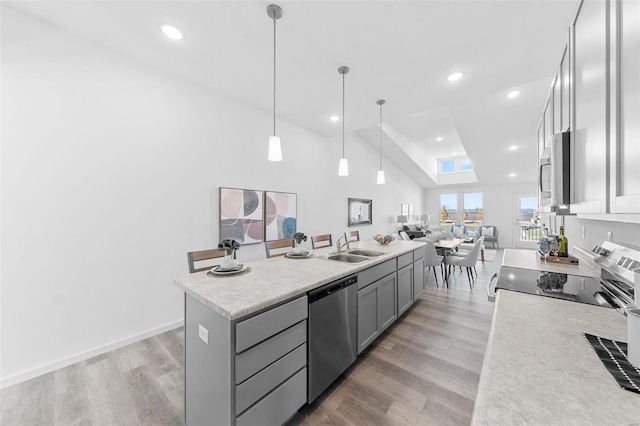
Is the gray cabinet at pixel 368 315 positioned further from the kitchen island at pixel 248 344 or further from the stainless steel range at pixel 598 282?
the stainless steel range at pixel 598 282

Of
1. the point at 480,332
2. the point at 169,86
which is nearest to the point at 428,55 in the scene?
the point at 169,86

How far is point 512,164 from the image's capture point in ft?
22.1

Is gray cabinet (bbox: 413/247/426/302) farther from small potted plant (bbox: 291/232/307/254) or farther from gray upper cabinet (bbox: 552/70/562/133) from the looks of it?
gray upper cabinet (bbox: 552/70/562/133)

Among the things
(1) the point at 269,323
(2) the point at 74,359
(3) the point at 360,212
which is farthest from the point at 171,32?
(3) the point at 360,212

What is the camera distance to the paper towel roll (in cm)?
69

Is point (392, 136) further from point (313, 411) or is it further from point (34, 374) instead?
point (34, 374)

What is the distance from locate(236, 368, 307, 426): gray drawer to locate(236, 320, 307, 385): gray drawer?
0.19 meters

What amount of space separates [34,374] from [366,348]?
2816 mm

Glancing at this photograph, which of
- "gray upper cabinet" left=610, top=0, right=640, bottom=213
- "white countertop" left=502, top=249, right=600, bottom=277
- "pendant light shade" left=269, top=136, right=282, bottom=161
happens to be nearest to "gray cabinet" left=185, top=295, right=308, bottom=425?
"pendant light shade" left=269, top=136, right=282, bottom=161

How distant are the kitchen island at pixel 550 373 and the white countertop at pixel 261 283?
939 mm

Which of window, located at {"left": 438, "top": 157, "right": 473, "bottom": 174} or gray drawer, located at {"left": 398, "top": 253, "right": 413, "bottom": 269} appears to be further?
window, located at {"left": 438, "top": 157, "right": 473, "bottom": 174}

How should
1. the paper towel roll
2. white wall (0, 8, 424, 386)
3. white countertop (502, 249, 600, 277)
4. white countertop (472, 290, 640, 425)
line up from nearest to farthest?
white countertop (472, 290, 640, 425) < the paper towel roll < white countertop (502, 249, 600, 277) < white wall (0, 8, 424, 386)

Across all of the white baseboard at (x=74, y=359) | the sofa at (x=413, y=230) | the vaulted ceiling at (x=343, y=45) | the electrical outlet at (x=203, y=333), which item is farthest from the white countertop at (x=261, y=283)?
the sofa at (x=413, y=230)

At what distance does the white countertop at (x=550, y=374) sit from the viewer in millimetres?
571
